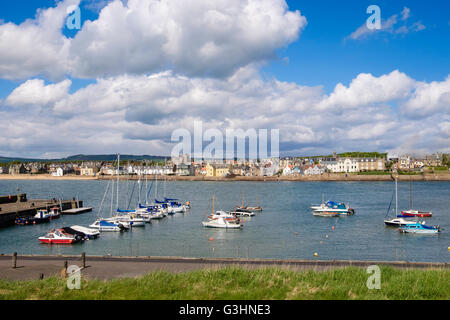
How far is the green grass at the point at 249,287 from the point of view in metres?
10.7

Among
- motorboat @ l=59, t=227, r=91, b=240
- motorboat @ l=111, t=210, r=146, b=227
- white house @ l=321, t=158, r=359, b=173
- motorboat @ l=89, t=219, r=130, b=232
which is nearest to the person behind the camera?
motorboat @ l=59, t=227, r=91, b=240

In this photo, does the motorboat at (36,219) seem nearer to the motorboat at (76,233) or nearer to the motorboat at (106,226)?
the motorboat at (106,226)

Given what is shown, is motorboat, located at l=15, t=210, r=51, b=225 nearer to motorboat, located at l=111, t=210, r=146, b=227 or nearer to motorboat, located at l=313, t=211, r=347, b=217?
motorboat, located at l=111, t=210, r=146, b=227

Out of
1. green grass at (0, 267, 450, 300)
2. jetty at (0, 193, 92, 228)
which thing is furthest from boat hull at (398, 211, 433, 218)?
jetty at (0, 193, 92, 228)

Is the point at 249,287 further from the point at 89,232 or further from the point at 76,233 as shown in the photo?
the point at 89,232

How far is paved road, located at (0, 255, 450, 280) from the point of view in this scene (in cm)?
1617

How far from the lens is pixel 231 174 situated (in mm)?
179375

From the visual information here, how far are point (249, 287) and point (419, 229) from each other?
1365 inches

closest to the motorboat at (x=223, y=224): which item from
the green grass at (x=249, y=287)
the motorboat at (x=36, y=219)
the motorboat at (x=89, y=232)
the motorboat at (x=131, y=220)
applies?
the motorboat at (x=131, y=220)

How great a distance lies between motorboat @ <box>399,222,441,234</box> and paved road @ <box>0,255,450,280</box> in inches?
936

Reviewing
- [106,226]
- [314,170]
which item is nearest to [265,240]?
[106,226]
